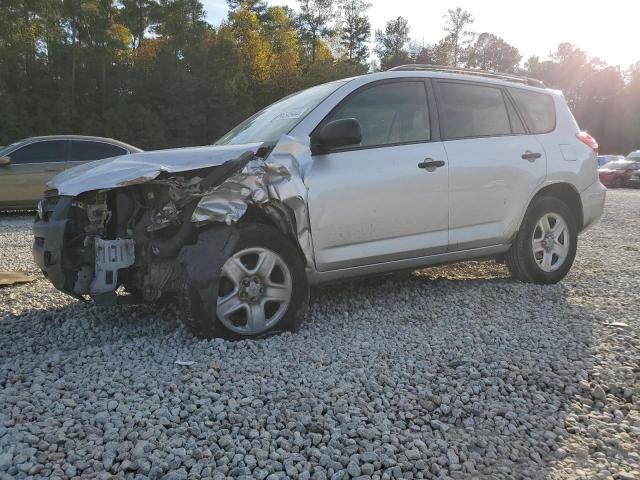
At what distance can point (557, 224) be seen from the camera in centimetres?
568

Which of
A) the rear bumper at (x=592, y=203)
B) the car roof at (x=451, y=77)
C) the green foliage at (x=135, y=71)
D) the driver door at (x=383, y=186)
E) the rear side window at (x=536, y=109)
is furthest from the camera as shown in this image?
the green foliage at (x=135, y=71)

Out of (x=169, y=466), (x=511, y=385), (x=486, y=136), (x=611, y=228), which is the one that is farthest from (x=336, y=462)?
(x=611, y=228)

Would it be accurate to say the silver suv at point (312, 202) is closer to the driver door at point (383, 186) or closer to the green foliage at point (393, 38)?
the driver door at point (383, 186)

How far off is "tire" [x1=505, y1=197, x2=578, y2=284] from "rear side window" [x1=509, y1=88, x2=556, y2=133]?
700 millimetres

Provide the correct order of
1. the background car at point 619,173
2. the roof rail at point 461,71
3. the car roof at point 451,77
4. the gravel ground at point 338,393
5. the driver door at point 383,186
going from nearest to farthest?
the gravel ground at point 338,393 → the driver door at point 383,186 → the car roof at point 451,77 → the roof rail at point 461,71 → the background car at point 619,173

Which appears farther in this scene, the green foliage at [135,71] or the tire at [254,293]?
the green foliage at [135,71]

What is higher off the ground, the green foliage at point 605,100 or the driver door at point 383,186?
the green foliage at point 605,100

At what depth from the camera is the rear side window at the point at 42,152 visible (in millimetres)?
11195

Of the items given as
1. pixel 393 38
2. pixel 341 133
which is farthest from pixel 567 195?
pixel 393 38

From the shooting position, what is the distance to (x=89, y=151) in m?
11.4

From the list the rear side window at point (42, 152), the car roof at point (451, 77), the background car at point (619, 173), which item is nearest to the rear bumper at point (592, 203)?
the car roof at point (451, 77)

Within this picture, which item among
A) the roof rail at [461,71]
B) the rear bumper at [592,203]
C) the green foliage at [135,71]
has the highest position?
the green foliage at [135,71]

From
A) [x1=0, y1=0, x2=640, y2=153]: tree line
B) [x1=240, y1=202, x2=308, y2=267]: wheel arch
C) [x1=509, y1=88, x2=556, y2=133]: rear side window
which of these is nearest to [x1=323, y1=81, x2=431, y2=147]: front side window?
[x1=240, y1=202, x2=308, y2=267]: wheel arch

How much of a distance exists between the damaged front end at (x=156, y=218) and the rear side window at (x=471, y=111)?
1.72 m
